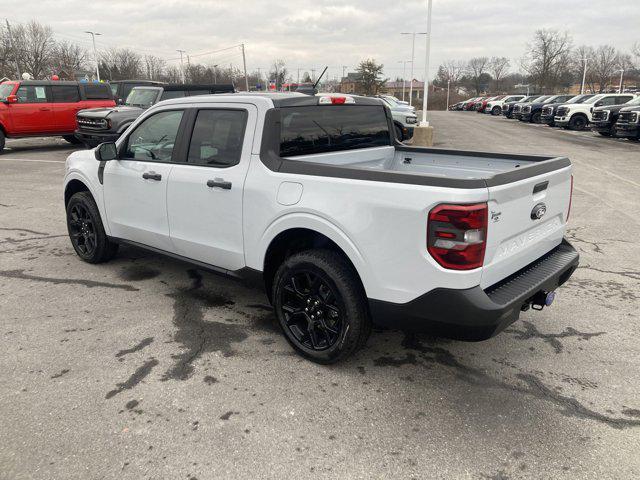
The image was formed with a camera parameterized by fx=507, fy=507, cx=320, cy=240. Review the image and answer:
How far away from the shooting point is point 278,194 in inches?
134

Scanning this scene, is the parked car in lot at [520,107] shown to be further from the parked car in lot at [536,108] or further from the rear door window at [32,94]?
the rear door window at [32,94]

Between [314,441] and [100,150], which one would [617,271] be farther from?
[100,150]

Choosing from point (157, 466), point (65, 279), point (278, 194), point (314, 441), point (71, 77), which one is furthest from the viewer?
point (71, 77)

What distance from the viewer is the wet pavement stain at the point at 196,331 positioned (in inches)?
139

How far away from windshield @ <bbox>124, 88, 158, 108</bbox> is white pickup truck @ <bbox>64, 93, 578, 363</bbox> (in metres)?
9.92

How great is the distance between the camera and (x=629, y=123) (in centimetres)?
1903

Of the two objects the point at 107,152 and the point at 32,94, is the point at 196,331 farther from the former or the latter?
the point at 32,94

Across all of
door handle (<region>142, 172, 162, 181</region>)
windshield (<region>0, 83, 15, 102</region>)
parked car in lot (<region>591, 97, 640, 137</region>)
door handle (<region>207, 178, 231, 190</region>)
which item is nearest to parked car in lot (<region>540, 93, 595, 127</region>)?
parked car in lot (<region>591, 97, 640, 137</region>)

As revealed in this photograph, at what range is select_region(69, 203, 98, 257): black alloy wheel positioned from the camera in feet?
17.6

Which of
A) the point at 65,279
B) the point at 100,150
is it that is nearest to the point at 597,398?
the point at 100,150

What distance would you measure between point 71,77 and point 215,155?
6307cm

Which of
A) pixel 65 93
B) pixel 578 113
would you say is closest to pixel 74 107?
pixel 65 93

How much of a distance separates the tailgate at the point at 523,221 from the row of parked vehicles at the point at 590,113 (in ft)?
61.0

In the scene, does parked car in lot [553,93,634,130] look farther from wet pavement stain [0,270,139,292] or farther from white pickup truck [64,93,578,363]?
wet pavement stain [0,270,139,292]
